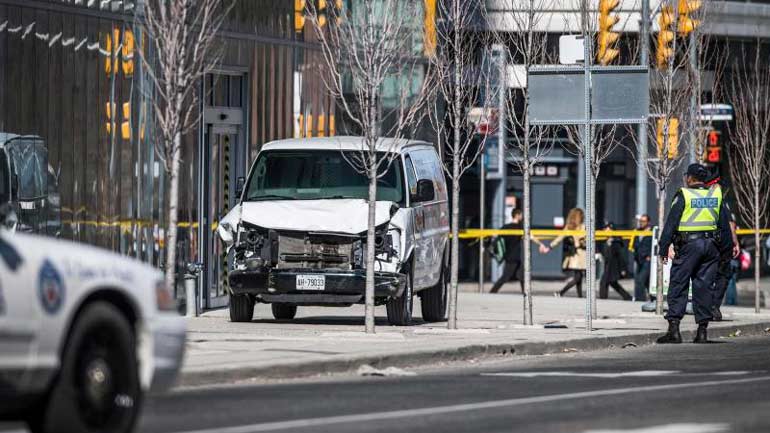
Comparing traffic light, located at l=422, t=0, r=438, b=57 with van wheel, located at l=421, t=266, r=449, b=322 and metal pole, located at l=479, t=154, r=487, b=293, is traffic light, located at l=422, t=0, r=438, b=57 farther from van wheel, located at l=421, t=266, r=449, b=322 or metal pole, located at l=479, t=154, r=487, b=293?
metal pole, located at l=479, t=154, r=487, b=293

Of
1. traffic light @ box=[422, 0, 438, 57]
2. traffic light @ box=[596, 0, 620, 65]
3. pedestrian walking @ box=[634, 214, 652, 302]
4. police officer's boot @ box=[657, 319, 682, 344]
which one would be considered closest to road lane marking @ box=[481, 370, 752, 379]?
police officer's boot @ box=[657, 319, 682, 344]

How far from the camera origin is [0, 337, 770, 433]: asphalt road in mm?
11047

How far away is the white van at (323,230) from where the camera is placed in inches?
797

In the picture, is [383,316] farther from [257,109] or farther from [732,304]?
[732,304]

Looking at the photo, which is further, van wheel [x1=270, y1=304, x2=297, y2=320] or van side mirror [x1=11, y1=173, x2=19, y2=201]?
van wheel [x1=270, y1=304, x2=297, y2=320]

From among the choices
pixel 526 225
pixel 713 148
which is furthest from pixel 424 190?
pixel 713 148

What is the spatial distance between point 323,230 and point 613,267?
1263cm

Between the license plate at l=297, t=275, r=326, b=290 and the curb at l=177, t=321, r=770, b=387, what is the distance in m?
2.82

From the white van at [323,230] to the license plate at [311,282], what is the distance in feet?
0.03

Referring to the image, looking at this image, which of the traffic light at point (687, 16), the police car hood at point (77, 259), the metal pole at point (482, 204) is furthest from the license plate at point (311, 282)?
the metal pole at point (482, 204)

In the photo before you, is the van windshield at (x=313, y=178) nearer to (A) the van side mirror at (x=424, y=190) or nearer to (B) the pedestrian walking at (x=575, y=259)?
(A) the van side mirror at (x=424, y=190)

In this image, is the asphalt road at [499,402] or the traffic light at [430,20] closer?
the asphalt road at [499,402]

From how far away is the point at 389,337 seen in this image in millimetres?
18344

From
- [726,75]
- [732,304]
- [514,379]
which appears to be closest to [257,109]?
[732,304]
